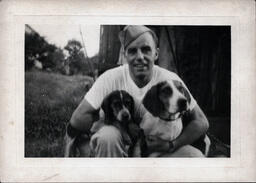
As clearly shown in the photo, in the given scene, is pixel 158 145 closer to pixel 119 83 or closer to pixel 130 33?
pixel 119 83

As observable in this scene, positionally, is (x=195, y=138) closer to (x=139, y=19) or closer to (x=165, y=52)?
(x=165, y=52)

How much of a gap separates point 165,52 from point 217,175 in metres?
1.36

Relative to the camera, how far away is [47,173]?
3014 mm

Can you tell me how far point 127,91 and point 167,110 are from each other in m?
0.45

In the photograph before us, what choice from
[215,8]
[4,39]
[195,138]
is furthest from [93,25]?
[195,138]

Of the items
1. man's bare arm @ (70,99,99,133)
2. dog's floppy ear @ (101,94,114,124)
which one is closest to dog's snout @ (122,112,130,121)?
dog's floppy ear @ (101,94,114,124)

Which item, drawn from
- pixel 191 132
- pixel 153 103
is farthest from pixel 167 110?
pixel 191 132

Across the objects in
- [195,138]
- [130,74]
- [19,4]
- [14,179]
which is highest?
[19,4]

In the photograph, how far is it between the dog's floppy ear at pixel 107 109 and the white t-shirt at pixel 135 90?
4 centimetres

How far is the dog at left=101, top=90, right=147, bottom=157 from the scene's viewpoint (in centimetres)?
303

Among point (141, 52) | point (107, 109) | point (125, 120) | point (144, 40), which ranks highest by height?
point (144, 40)

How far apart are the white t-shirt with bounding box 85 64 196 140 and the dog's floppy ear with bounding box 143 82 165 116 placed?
0.04 meters

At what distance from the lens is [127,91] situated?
3.06 metres

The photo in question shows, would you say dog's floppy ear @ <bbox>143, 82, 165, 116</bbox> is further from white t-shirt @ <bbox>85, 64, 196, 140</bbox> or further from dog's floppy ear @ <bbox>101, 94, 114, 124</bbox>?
dog's floppy ear @ <bbox>101, 94, 114, 124</bbox>
